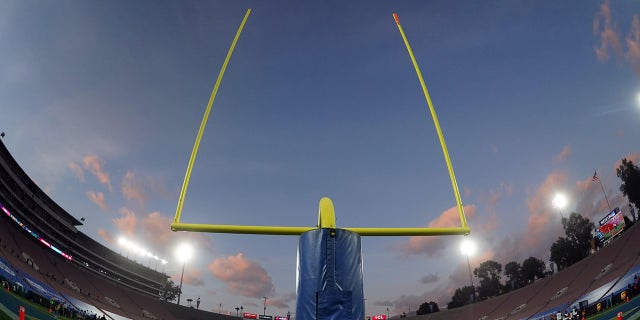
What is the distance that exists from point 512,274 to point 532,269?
5552 millimetres

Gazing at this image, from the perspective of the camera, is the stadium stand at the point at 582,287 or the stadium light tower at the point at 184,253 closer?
the stadium stand at the point at 582,287

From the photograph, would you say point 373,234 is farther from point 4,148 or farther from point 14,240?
point 4,148

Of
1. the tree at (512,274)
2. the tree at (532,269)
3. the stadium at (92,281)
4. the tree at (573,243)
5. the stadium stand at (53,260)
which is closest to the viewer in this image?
the stadium at (92,281)

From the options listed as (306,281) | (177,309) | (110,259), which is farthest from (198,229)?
(110,259)

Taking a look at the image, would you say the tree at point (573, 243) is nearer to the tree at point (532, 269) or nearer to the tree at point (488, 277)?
the tree at point (532, 269)

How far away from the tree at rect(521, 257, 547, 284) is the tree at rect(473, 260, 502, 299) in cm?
699

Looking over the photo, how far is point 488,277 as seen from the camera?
219 feet

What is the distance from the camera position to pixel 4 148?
97.5ft

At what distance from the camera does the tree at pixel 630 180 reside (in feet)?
123

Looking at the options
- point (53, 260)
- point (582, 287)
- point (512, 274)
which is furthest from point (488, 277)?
point (53, 260)

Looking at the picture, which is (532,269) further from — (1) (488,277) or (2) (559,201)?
(2) (559,201)

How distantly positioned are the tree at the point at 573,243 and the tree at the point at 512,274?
12131 millimetres

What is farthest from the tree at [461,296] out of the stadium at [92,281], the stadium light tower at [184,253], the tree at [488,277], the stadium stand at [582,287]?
the stadium light tower at [184,253]

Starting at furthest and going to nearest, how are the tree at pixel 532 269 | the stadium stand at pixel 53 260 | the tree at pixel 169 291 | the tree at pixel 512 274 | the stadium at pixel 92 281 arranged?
1. the tree at pixel 169 291
2. the tree at pixel 512 274
3. the tree at pixel 532 269
4. the stadium stand at pixel 53 260
5. the stadium at pixel 92 281
